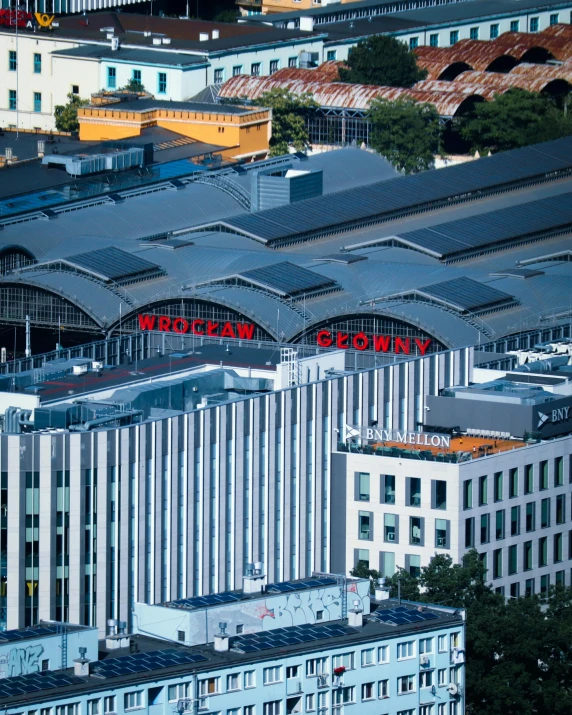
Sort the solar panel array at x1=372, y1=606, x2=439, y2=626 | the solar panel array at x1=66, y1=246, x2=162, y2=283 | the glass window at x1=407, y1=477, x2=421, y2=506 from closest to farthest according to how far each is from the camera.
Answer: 1. the solar panel array at x1=372, y1=606, x2=439, y2=626
2. the glass window at x1=407, y1=477, x2=421, y2=506
3. the solar panel array at x1=66, y1=246, x2=162, y2=283

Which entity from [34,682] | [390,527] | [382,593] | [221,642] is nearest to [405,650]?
[382,593]

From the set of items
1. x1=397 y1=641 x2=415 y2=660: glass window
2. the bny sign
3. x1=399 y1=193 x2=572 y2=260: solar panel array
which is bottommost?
x1=397 y1=641 x2=415 y2=660: glass window

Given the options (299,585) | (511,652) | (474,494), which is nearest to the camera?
(299,585)

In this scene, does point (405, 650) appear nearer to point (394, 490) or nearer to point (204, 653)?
point (204, 653)

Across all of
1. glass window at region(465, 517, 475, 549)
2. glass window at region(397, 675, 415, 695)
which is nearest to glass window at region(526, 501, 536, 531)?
glass window at region(465, 517, 475, 549)

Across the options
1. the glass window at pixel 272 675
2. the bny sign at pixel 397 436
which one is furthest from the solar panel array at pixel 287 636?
the bny sign at pixel 397 436

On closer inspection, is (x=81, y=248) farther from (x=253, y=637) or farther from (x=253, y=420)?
(x=253, y=637)

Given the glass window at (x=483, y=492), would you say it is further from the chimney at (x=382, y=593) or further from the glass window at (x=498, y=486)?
the chimney at (x=382, y=593)

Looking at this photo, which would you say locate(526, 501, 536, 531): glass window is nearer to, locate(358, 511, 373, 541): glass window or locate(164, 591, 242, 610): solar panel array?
locate(358, 511, 373, 541): glass window
